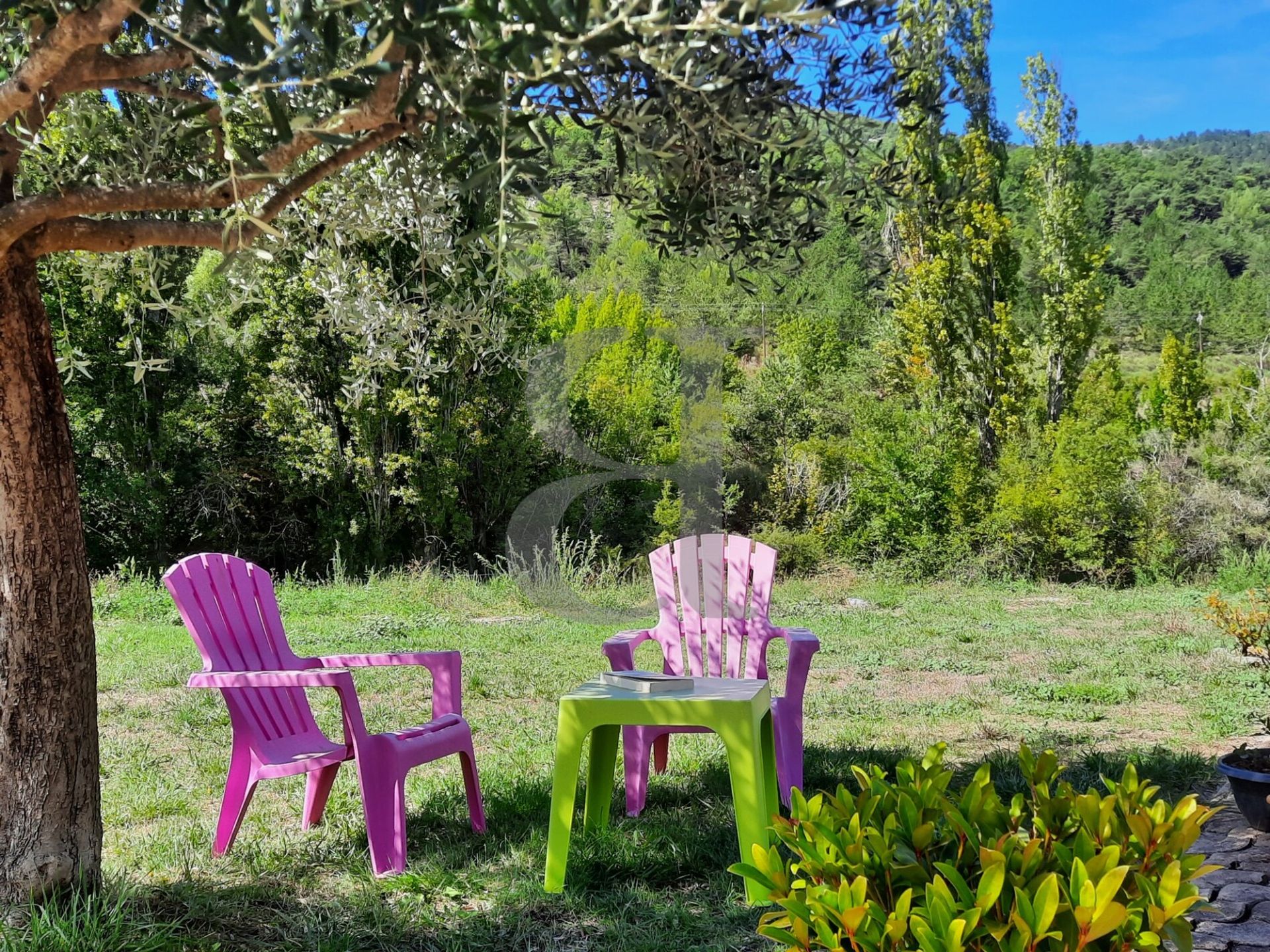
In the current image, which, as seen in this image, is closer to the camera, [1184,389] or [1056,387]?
[1184,389]

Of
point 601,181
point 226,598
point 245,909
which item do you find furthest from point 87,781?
point 601,181

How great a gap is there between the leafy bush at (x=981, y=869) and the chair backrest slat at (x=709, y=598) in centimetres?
232

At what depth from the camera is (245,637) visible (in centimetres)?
367

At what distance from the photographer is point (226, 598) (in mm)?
3660

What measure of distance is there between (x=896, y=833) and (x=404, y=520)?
11.2m

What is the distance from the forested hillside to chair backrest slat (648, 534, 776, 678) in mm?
6327

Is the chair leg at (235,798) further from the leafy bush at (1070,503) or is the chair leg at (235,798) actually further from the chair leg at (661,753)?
the leafy bush at (1070,503)

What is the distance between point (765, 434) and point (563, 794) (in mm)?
12722

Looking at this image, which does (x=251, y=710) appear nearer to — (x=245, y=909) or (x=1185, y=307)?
(x=245, y=909)

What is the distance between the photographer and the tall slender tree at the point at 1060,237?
1384 cm

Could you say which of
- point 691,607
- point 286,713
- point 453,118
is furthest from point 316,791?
point 453,118

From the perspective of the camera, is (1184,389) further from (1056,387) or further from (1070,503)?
(1070,503)

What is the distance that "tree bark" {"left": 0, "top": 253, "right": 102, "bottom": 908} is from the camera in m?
2.50

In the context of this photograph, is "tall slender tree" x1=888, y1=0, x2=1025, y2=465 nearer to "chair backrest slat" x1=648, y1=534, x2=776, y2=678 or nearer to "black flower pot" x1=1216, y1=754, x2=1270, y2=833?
"chair backrest slat" x1=648, y1=534, x2=776, y2=678
